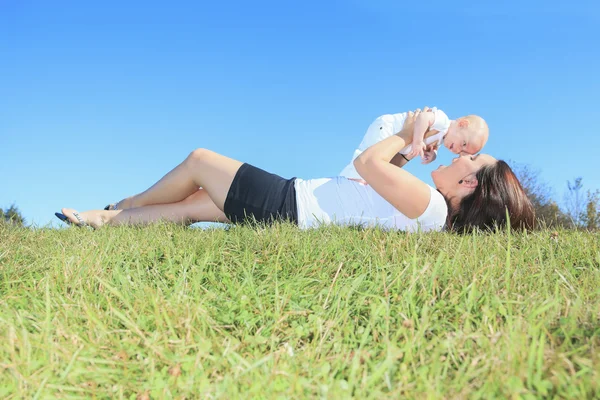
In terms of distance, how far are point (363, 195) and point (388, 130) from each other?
0.90m

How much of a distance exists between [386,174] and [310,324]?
249 centimetres

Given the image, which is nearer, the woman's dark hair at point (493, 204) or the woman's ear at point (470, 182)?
the woman's dark hair at point (493, 204)

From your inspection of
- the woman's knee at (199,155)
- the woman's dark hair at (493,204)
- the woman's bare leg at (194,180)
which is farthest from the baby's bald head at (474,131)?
the woman's knee at (199,155)

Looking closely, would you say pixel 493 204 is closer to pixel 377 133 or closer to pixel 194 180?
pixel 377 133

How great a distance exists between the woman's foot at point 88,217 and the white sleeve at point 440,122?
12.8ft

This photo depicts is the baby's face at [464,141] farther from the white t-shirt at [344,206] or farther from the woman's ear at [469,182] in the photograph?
the white t-shirt at [344,206]

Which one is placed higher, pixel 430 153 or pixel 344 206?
pixel 430 153

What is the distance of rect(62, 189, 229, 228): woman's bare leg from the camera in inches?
229

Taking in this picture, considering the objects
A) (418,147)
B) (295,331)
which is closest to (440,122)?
(418,147)

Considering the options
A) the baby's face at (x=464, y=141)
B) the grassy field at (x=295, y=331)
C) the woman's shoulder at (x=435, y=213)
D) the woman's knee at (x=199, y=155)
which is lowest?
the grassy field at (x=295, y=331)

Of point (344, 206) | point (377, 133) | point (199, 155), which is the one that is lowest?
point (344, 206)

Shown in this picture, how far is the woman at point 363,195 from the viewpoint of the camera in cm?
473

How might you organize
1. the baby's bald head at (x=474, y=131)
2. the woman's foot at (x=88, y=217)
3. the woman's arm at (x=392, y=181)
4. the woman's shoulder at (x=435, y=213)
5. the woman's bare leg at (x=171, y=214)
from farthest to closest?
the woman's foot at (x=88, y=217), the woman's bare leg at (x=171, y=214), the baby's bald head at (x=474, y=131), the woman's shoulder at (x=435, y=213), the woman's arm at (x=392, y=181)

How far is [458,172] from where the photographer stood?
5.00m
